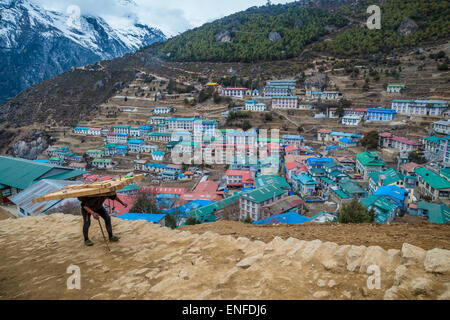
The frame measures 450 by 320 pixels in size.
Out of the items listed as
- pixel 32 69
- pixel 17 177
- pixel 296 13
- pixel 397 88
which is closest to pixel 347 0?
pixel 296 13

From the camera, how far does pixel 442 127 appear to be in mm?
22703

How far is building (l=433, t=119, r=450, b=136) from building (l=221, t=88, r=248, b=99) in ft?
77.7

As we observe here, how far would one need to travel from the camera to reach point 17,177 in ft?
42.4

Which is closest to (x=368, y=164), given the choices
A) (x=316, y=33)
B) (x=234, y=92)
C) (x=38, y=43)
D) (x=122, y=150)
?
(x=234, y=92)

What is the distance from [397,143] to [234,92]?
2332 centimetres

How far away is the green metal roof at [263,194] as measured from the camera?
16.0m

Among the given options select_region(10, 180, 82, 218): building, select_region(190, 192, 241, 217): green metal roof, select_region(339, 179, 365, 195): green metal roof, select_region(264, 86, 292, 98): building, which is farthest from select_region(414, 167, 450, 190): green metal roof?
select_region(264, 86, 292, 98): building

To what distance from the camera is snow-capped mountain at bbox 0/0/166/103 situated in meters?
89.8

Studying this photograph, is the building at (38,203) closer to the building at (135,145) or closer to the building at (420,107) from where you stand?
the building at (135,145)

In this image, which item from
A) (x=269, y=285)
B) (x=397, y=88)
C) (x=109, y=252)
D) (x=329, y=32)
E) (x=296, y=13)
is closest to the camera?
(x=269, y=285)

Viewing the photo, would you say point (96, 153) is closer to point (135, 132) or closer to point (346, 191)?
point (135, 132)

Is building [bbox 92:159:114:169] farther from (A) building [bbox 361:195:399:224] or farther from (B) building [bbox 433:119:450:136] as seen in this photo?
(B) building [bbox 433:119:450:136]
